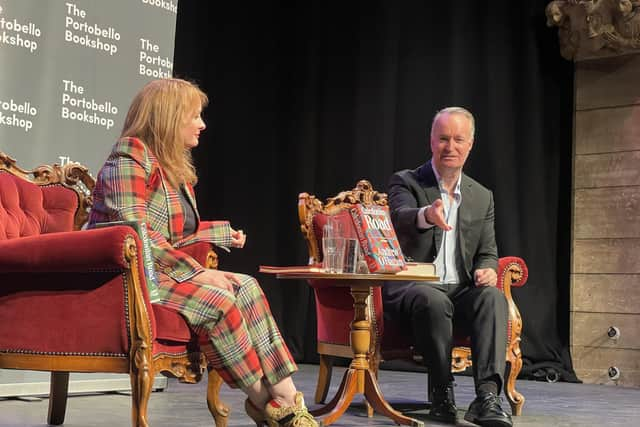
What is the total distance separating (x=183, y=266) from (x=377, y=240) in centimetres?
76

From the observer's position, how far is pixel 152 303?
8.77 feet

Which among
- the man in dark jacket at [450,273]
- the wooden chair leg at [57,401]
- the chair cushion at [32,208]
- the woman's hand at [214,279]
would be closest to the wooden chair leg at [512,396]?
the man in dark jacket at [450,273]

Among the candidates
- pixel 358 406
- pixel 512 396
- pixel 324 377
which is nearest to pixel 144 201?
pixel 324 377

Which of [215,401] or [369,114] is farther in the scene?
[369,114]

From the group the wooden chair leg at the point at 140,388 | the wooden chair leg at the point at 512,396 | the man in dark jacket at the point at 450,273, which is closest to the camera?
the wooden chair leg at the point at 140,388

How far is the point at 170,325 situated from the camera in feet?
8.93

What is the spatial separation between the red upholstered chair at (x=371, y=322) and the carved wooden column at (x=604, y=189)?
2000mm

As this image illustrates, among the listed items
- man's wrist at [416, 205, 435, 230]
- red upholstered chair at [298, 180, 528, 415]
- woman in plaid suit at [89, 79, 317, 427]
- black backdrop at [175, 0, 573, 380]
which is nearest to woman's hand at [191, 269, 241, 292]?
woman in plaid suit at [89, 79, 317, 427]

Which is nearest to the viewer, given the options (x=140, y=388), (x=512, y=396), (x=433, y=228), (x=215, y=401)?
(x=140, y=388)

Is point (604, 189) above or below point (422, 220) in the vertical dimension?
above

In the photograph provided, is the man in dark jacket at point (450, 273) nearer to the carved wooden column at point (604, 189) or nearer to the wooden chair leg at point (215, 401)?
the wooden chair leg at point (215, 401)

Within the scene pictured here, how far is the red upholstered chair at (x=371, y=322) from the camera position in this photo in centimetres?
358

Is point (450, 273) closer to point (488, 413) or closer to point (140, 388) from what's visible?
point (488, 413)

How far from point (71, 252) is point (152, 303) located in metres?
0.29
